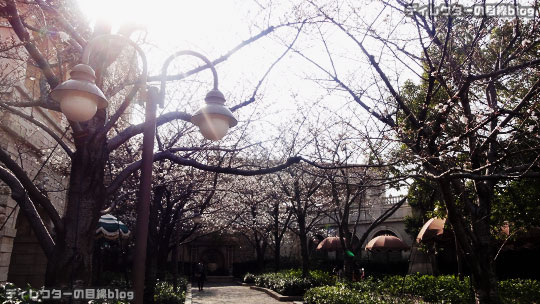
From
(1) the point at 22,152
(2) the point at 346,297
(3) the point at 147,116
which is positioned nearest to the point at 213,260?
(2) the point at 346,297

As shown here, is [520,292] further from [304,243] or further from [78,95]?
[78,95]

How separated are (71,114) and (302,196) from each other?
1625 centimetres

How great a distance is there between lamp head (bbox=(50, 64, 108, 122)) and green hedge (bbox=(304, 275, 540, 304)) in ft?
27.9

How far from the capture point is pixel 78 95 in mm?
4043

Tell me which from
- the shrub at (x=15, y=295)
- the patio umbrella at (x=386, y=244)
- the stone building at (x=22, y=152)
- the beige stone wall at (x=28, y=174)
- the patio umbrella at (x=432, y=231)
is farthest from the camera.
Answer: the patio umbrella at (x=386, y=244)

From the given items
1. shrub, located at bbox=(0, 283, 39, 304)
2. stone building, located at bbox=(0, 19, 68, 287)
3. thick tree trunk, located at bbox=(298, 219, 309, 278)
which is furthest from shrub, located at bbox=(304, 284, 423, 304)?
shrub, located at bbox=(0, 283, 39, 304)

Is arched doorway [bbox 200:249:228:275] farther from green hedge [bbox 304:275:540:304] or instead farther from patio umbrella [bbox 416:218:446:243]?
patio umbrella [bbox 416:218:446:243]

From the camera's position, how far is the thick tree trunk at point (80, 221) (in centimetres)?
494

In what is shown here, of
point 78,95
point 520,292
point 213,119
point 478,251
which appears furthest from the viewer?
point 520,292

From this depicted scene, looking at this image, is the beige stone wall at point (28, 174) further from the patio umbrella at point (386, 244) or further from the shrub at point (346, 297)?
the patio umbrella at point (386, 244)

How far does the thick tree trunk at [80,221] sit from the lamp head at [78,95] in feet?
4.81

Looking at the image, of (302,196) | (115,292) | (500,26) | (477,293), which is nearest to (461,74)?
(500,26)

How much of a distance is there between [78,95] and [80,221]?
190cm

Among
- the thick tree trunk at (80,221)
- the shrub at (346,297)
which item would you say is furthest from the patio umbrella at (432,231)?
the thick tree trunk at (80,221)
